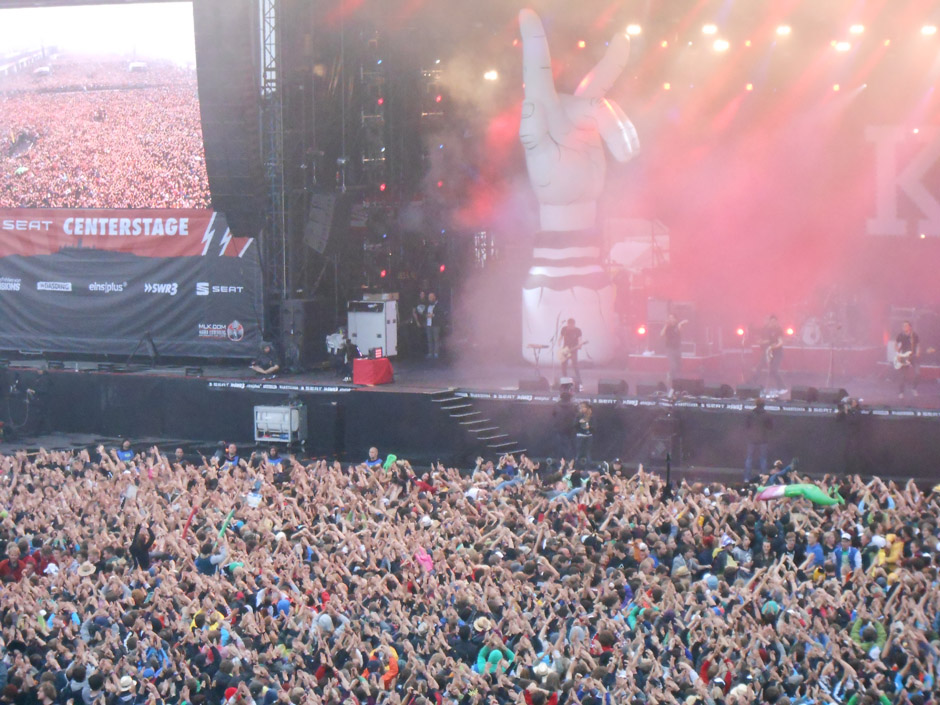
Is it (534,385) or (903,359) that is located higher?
(903,359)

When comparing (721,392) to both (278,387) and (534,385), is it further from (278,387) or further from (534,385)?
(278,387)

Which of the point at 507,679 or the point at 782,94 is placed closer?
the point at 507,679

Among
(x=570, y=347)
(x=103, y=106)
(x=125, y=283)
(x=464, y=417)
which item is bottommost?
(x=464, y=417)

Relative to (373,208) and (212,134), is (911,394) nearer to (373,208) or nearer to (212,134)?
(373,208)

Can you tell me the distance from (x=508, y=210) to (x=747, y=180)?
15.1 feet

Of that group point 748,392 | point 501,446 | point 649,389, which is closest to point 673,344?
point 649,389

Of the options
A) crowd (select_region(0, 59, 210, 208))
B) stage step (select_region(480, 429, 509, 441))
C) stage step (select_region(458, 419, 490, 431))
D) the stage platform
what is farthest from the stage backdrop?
stage step (select_region(480, 429, 509, 441))

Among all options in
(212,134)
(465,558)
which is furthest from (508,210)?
(465,558)

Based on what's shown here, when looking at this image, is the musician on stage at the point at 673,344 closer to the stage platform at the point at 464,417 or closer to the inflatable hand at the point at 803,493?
the stage platform at the point at 464,417

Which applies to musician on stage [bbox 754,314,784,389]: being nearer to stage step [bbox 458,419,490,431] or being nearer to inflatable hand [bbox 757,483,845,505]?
stage step [bbox 458,419,490,431]

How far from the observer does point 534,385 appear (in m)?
16.8

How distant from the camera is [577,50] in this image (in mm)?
19969

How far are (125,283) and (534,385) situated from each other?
29.3 ft

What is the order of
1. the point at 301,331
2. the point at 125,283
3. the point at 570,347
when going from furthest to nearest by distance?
the point at 125,283
the point at 301,331
the point at 570,347
